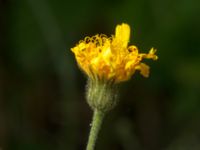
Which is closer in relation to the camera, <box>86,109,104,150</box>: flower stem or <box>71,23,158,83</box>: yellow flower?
<box>86,109,104,150</box>: flower stem

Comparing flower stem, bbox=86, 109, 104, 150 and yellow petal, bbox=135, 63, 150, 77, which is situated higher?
yellow petal, bbox=135, 63, 150, 77

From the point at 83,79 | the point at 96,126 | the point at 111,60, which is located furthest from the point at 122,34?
the point at 83,79

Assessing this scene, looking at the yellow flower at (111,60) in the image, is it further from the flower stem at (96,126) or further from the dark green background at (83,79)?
the dark green background at (83,79)

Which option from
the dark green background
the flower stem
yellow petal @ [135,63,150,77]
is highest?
the dark green background

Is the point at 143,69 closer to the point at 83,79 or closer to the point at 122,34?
the point at 122,34

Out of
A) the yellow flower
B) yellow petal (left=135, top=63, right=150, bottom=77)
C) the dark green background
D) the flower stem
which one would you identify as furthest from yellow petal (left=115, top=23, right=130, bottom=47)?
the dark green background

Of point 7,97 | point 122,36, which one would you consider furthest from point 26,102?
point 122,36

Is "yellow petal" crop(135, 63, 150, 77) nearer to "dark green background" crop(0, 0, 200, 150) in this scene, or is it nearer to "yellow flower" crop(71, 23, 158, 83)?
"yellow flower" crop(71, 23, 158, 83)
